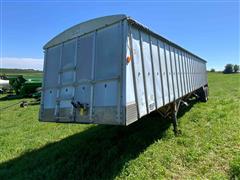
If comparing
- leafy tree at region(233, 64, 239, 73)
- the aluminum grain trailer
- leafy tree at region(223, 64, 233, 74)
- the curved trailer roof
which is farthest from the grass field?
leafy tree at region(233, 64, 239, 73)

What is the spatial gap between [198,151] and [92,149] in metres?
2.83

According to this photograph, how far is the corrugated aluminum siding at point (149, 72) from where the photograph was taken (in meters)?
4.64

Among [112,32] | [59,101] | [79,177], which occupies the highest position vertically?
[112,32]

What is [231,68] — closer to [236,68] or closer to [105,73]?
[236,68]

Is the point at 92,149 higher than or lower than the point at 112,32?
lower

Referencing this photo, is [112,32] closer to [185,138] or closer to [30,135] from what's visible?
[185,138]

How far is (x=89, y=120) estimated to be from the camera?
485 centimetres

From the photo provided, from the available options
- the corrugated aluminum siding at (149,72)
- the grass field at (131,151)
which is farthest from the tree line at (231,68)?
the corrugated aluminum siding at (149,72)

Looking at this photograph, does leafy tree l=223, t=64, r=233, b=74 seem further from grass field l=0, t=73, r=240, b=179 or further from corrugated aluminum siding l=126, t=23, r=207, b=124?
corrugated aluminum siding l=126, t=23, r=207, b=124

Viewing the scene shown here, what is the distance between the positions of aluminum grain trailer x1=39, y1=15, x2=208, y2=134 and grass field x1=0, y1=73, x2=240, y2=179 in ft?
4.20

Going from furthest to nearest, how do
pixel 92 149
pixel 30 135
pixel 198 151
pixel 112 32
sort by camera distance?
pixel 30 135 < pixel 92 149 < pixel 198 151 < pixel 112 32

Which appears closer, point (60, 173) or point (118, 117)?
point (118, 117)

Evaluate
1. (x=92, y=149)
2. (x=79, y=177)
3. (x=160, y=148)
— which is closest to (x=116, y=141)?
(x=92, y=149)

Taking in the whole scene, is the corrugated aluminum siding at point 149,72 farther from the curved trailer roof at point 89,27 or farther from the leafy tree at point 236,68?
the leafy tree at point 236,68
